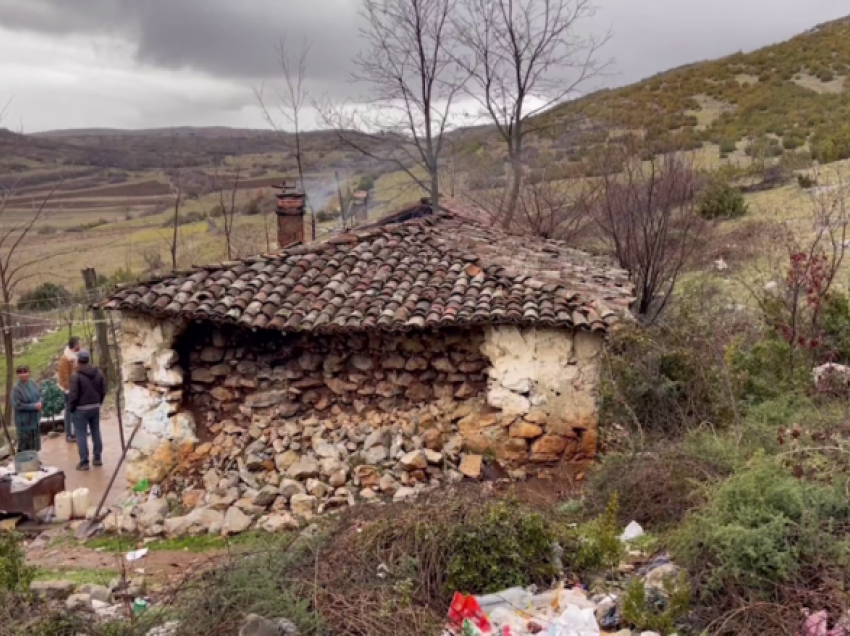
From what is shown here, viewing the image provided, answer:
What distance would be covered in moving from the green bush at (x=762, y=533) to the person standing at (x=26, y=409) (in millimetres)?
11017

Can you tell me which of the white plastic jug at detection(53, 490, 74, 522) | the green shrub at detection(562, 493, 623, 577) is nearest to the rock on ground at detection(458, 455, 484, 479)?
the green shrub at detection(562, 493, 623, 577)

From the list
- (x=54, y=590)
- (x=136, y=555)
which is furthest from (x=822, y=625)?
(x=136, y=555)

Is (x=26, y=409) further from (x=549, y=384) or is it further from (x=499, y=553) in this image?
(x=499, y=553)

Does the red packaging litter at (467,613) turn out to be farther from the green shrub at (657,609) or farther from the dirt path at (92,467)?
the dirt path at (92,467)

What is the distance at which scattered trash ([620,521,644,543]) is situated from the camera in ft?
20.1

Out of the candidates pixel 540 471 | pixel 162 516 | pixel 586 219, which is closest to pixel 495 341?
pixel 540 471

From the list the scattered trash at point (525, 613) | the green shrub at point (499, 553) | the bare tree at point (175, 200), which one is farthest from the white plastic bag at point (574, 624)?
the bare tree at point (175, 200)

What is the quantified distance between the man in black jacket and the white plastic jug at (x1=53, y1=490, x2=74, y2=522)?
1.79 m

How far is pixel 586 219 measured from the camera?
1833cm

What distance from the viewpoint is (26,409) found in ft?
40.8

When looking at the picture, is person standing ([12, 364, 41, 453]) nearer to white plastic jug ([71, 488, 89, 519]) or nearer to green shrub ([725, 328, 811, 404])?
white plastic jug ([71, 488, 89, 519])

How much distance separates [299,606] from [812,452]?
4.16 meters

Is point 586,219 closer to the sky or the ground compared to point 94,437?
closer to the sky

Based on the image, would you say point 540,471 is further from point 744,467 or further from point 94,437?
point 94,437
